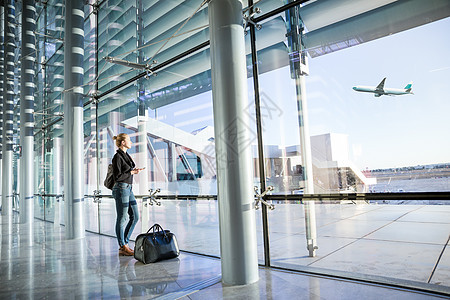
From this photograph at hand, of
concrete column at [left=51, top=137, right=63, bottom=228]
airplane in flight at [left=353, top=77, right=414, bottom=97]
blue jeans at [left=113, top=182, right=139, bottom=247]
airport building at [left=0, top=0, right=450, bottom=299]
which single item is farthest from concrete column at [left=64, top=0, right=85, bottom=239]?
Result: airplane in flight at [left=353, top=77, right=414, bottom=97]

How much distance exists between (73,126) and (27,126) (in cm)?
439

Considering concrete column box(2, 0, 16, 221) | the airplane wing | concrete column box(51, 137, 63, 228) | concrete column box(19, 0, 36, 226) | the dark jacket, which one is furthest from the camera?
concrete column box(2, 0, 16, 221)

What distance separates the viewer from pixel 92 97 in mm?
6465

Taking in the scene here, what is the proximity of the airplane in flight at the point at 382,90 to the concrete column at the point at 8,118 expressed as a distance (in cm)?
1229

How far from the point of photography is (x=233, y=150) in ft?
9.74

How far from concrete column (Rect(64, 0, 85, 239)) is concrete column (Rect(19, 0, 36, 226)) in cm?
395

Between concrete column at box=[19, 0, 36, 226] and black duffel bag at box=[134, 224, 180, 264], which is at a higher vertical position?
Answer: concrete column at box=[19, 0, 36, 226]

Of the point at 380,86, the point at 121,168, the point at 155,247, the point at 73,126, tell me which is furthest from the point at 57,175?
the point at 380,86

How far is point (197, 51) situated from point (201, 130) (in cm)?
104

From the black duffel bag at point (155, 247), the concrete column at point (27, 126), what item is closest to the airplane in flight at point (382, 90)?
the black duffel bag at point (155, 247)

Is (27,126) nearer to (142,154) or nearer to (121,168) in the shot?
(142,154)

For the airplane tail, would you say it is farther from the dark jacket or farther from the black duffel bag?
the dark jacket

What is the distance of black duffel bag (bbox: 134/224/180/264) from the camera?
12.2ft

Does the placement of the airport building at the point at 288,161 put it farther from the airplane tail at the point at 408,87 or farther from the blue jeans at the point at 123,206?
the blue jeans at the point at 123,206
